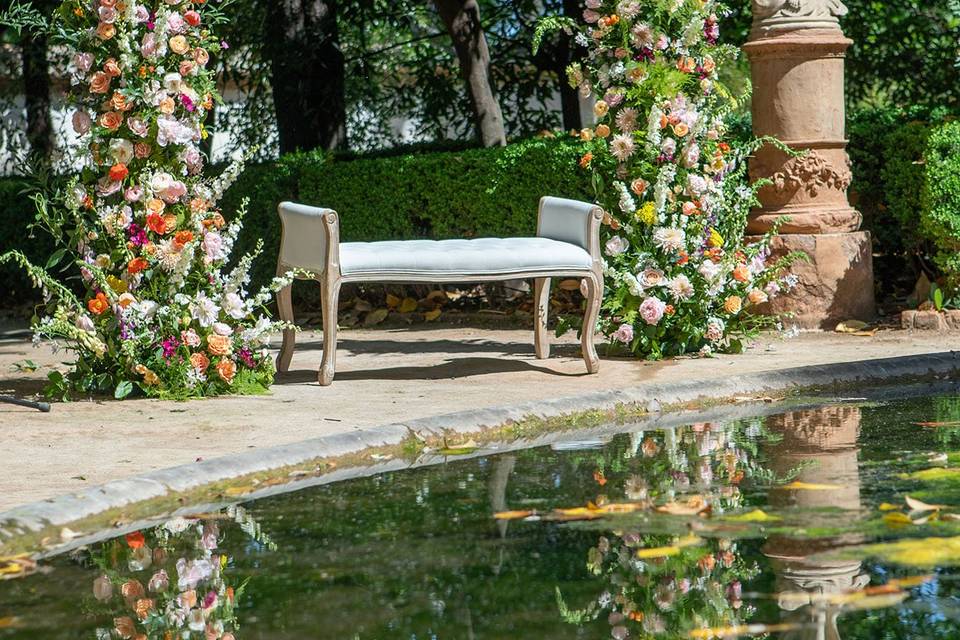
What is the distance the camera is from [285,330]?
848cm

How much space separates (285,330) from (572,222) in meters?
1.73

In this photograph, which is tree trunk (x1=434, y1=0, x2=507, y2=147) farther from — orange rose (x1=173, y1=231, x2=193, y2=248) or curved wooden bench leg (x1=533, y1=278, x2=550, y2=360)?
orange rose (x1=173, y1=231, x2=193, y2=248)

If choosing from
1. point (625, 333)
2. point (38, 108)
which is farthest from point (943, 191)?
point (38, 108)

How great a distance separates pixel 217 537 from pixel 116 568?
39 cm

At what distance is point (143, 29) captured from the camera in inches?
285

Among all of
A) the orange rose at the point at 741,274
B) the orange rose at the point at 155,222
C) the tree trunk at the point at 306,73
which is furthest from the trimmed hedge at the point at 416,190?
the orange rose at the point at 155,222

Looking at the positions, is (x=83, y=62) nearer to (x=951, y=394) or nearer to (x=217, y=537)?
(x=217, y=537)

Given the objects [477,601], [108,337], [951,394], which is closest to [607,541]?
[477,601]

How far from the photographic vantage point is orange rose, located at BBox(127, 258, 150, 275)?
718 centimetres

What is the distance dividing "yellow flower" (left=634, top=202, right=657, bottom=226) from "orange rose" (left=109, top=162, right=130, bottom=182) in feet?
9.42

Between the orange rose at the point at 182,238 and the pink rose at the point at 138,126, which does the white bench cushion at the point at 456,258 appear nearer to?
the orange rose at the point at 182,238

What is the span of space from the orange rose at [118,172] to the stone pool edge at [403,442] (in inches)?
83.4

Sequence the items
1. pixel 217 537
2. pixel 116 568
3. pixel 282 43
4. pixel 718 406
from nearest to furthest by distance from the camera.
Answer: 1. pixel 116 568
2. pixel 217 537
3. pixel 718 406
4. pixel 282 43

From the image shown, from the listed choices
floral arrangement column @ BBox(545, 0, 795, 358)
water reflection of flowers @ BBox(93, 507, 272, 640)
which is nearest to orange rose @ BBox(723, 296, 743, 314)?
floral arrangement column @ BBox(545, 0, 795, 358)
